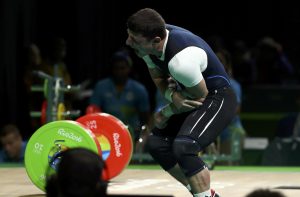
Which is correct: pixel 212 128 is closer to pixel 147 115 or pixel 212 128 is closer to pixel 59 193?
pixel 59 193

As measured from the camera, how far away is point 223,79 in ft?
24.5

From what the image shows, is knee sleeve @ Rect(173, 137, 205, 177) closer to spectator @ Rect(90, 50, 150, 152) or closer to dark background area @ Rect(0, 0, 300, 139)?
spectator @ Rect(90, 50, 150, 152)

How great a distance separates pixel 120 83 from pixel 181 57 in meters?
4.38

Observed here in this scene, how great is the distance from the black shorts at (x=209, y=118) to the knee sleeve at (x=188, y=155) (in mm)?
→ 52

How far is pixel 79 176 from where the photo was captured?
516cm

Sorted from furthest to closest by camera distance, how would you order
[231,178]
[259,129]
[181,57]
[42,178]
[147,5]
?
1. [147,5]
2. [259,129]
3. [231,178]
4. [42,178]
5. [181,57]

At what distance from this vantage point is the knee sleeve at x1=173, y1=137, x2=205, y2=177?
7.15 meters

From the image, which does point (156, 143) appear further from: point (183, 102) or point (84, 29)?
point (84, 29)

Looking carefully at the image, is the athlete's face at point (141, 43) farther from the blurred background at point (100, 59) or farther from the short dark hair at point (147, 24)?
the blurred background at point (100, 59)

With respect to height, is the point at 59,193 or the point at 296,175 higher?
the point at 59,193

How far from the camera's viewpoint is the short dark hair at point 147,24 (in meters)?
7.20

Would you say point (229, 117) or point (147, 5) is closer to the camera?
point (229, 117)

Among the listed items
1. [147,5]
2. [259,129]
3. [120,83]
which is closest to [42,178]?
[120,83]

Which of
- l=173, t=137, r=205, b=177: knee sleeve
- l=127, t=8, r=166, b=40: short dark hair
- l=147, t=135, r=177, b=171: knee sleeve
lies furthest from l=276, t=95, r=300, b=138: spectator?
l=127, t=8, r=166, b=40: short dark hair
